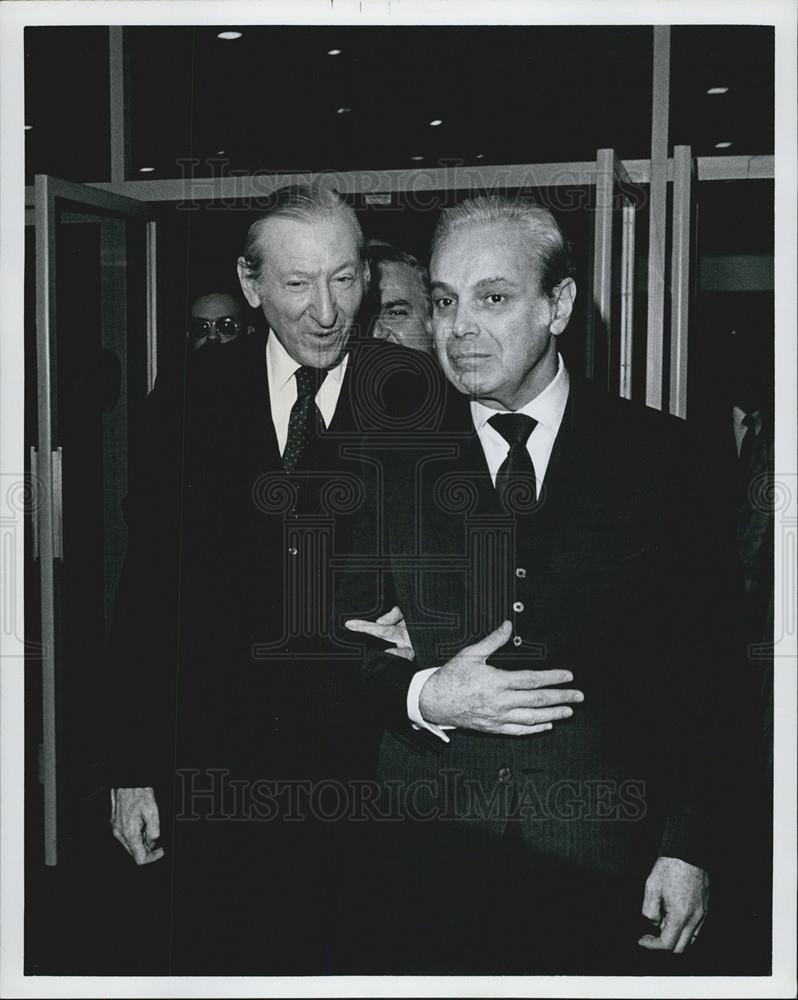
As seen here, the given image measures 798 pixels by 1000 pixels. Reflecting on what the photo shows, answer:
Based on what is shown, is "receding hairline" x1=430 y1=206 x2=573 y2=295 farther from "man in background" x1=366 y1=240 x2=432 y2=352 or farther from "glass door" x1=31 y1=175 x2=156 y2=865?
"glass door" x1=31 y1=175 x2=156 y2=865

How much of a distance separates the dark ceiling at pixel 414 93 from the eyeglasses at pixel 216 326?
318 mm

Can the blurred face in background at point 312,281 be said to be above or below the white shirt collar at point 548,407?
above

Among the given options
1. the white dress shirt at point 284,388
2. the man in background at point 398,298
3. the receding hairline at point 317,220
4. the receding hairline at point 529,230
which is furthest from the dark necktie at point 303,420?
the receding hairline at point 529,230

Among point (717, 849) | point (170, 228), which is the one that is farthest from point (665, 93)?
point (717, 849)

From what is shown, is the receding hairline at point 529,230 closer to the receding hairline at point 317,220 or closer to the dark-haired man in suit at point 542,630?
the dark-haired man in suit at point 542,630

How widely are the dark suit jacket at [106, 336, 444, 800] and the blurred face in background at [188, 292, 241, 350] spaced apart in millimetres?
33

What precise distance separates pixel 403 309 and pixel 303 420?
0.31m

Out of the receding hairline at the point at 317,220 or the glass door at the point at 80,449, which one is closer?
the receding hairline at the point at 317,220

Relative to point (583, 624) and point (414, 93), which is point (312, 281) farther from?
point (583, 624)

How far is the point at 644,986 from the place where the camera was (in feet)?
8.06

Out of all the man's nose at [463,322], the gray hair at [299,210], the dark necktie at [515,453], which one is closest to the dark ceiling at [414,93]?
the gray hair at [299,210]

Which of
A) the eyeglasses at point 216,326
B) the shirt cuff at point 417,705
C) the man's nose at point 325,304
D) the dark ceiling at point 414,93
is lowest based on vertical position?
the shirt cuff at point 417,705

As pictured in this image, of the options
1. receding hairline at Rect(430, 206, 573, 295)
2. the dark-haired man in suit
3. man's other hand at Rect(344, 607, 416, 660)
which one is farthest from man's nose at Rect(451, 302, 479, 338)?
man's other hand at Rect(344, 607, 416, 660)

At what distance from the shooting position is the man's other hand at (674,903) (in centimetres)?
240
